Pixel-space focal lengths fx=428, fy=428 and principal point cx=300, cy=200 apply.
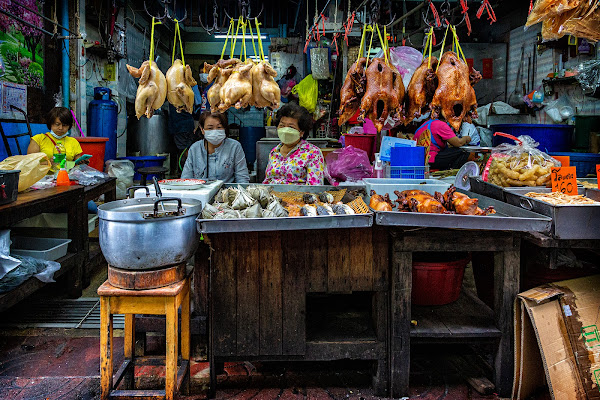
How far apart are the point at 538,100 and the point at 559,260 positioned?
5.83m

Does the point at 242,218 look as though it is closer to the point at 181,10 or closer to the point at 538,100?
the point at 538,100

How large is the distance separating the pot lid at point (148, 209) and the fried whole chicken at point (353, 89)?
138 centimetres

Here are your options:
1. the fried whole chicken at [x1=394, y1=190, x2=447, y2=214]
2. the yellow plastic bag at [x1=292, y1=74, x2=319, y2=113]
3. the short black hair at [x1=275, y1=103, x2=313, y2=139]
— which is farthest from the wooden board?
the yellow plastic bag at [x1=292, y1=74, x2=319, y2=113]

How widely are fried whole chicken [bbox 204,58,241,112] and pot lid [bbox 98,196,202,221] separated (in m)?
0.96

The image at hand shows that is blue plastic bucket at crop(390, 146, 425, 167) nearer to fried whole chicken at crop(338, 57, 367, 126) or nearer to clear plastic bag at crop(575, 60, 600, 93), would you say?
fried whole chicken at crop(338, 57, 367, 126)

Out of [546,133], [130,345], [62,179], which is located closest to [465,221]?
[130,345]

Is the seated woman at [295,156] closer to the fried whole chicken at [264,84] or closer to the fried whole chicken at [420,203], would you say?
the fried whole chicken at [264,84]

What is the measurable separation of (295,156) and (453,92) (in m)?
1.74

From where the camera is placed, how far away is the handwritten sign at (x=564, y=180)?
9.64 ft

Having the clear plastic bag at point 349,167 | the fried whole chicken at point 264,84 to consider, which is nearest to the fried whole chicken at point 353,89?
the fried whole chicken at point 264,84

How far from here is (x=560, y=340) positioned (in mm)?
2512

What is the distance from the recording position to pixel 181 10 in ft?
→ 33.8

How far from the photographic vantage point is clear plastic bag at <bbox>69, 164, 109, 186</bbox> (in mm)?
4848

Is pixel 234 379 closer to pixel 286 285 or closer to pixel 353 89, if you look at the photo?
pixel 286 285
